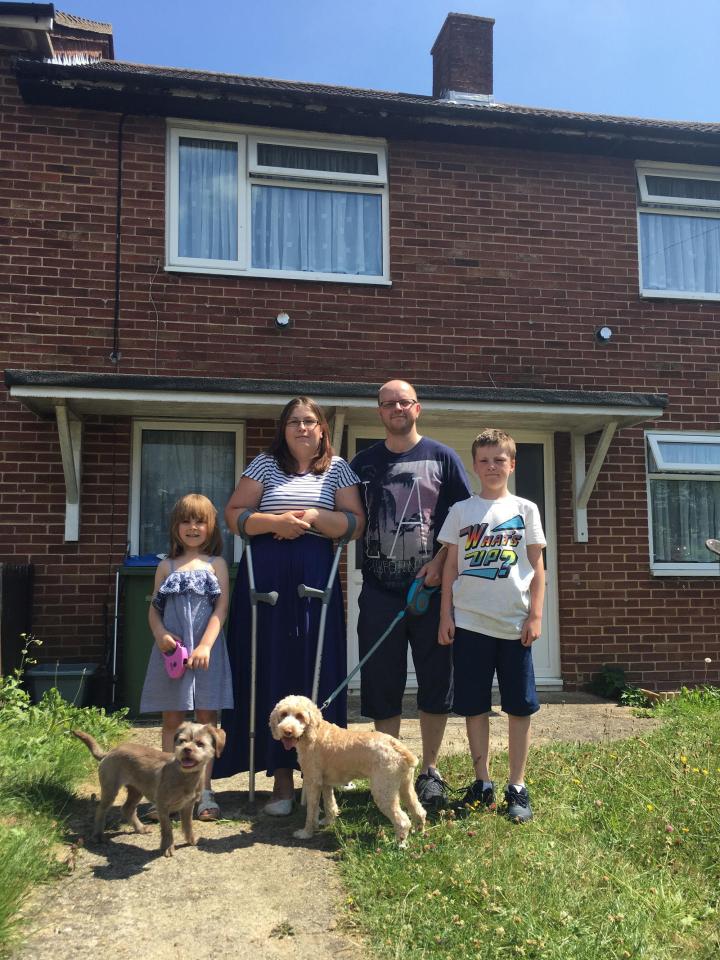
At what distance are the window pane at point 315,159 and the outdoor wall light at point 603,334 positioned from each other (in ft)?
8.89

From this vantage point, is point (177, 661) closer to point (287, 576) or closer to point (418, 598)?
point (287, 576)

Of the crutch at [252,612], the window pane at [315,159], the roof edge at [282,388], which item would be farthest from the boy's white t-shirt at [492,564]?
the window pane at [315,159]

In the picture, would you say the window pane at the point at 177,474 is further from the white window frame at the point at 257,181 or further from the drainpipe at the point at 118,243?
the white window frame at the point at 257,181

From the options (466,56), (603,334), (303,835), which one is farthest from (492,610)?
(466,56)

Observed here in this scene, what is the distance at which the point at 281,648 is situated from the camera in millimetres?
4102

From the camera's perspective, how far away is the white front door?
783 cm

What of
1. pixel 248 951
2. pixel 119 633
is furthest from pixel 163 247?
pixel 248 951

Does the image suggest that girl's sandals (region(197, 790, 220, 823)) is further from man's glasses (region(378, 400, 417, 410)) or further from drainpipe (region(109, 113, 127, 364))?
drainpipe (region(109, 113, 127, 364))

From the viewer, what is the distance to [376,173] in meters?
8.30

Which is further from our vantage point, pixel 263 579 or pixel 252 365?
pixel 252 365

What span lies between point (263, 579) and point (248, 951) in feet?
5.78

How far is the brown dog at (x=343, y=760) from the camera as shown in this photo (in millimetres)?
3430

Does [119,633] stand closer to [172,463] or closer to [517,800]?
[172,463]

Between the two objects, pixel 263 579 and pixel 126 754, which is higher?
pixel 263 579
